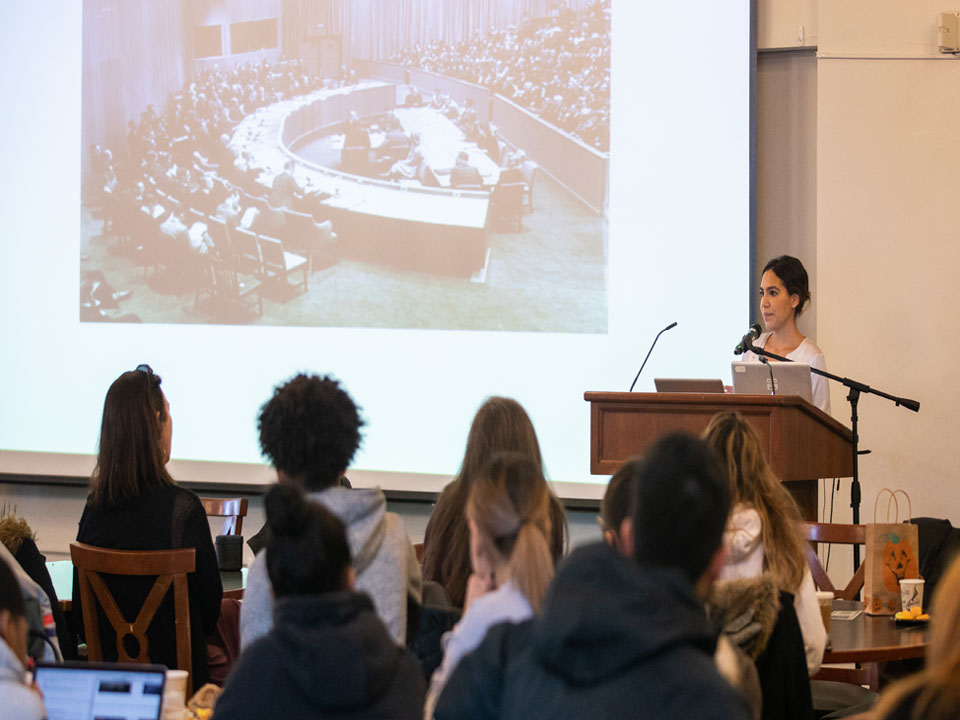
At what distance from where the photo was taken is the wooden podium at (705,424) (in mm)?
3406

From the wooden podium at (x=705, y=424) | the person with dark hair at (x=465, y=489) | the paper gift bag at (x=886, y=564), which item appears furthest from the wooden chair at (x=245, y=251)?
the paper gift bag at (x=886, y=564)

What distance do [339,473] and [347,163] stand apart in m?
3.61

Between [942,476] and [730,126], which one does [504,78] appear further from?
[942,476]

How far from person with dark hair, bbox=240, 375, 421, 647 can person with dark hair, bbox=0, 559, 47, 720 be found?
40 cm

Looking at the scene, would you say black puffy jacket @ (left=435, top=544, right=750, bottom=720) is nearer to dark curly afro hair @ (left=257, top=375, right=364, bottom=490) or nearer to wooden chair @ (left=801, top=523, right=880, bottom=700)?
dark curly afro hair @ (left=257, top=375, right=364, bottom=490)

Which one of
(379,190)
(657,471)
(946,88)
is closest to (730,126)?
(946,88)

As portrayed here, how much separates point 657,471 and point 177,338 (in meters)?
4.70

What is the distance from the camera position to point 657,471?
55.5 inches

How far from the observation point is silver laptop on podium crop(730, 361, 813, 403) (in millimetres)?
3742

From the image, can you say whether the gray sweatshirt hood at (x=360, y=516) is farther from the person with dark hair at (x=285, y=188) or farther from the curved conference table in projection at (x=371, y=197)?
the person with dark hair at (x=285, y=188)

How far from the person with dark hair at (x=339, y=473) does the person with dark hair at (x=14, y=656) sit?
0.40 meters

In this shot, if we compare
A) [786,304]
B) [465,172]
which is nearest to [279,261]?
[465,172]

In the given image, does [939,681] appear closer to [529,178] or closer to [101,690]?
[101,690]

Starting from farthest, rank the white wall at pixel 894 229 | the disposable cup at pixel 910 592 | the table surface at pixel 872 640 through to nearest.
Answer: the white wall at pixel 894 229, the disposable cup at pixel 910 592, the table surface at pixel 872 640
